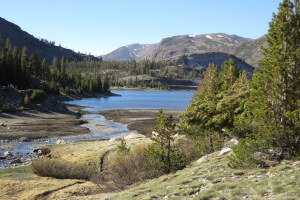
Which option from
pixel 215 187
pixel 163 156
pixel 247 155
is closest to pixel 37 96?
pixel 163 156

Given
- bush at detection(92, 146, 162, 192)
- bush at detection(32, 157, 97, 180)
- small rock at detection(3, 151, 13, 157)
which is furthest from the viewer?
small rock at detection(3, 151, 13, 157)

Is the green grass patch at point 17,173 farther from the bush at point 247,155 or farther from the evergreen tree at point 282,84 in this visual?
the evergreen tree at point 282,84

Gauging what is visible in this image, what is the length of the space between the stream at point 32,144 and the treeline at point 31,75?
A: 43710 mm

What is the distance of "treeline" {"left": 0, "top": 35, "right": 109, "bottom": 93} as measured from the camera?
98.9 m

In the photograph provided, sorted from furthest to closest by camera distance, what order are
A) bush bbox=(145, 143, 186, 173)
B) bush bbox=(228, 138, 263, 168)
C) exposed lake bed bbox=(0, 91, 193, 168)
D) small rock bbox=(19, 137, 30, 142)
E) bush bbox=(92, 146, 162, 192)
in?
small rock bbox=(19, 137, 30, 142)
exposed lake bed bbox=(0, 91, 193, 168)
bush bbox=(92, 146, 162, 192)
bush bbox=(145, 143, 186, 173)
bush bbox=(228, 138, 263, 168)

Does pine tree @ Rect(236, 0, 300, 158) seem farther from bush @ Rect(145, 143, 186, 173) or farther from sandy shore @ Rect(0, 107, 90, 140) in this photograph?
sandy shore @ Rect(0, 107, 90, 140)

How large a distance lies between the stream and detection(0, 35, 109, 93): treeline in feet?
143

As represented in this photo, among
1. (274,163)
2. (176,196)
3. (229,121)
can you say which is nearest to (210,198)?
(176,196)

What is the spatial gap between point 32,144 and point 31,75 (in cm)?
8500

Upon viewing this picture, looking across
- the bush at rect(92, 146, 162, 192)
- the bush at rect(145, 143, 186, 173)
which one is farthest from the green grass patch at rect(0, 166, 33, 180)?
the bush at rect(145, 143, 186, 173)

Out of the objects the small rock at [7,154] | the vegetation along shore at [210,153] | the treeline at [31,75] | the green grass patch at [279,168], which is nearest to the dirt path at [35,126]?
the vegetation along shore at [210,153]

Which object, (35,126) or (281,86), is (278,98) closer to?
(281,86)

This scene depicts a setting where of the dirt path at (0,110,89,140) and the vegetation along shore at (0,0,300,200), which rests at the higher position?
the vegetation along shore at (0,0,300,200)

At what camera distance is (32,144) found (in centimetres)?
4784
